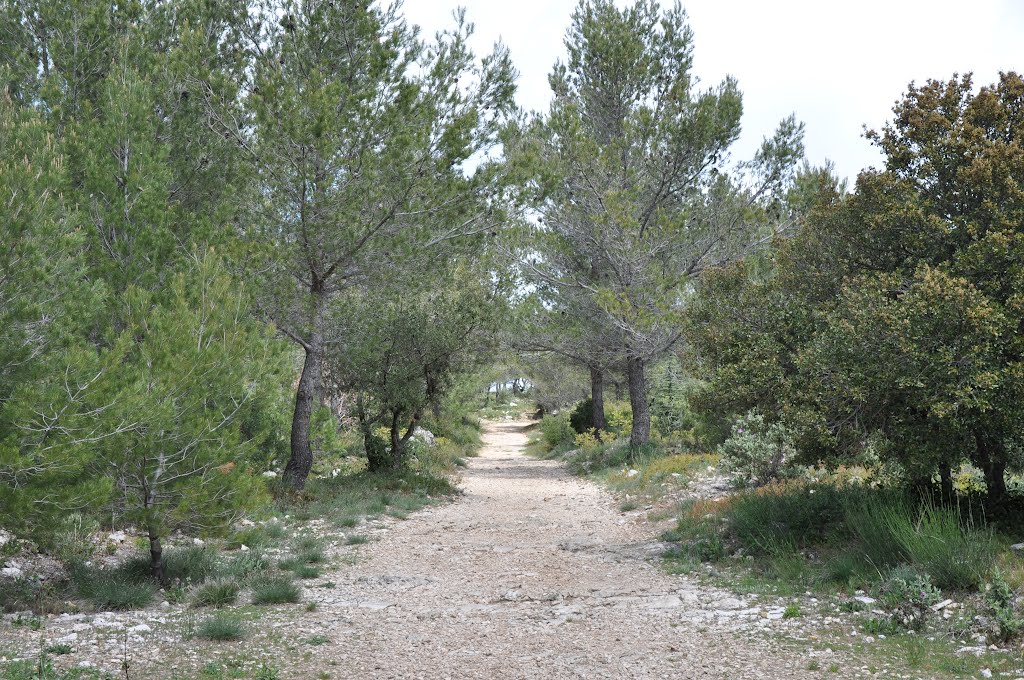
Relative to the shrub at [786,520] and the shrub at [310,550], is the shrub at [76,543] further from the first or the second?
the shrub at [786,520]

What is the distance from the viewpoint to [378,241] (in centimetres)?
1155

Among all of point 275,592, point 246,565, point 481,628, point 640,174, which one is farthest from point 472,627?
point 640,174

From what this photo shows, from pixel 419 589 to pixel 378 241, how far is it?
6.09 meters

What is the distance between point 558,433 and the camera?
1152 inches

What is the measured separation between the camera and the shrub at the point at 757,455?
38.0 feet

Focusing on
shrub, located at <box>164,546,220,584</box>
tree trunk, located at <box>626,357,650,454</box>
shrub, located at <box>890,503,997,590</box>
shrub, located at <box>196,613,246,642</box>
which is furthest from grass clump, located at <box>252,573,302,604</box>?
tree trunk, located at <box>626,357,650,454</box>

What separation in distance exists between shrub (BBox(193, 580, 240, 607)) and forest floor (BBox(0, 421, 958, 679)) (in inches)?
11.1

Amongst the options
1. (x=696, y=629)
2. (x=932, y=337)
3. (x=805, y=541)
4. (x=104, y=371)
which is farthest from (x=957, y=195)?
(x=104, y=371)

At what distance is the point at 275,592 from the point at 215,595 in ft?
1.71

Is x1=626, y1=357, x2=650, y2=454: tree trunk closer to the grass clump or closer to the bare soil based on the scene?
the bare soil

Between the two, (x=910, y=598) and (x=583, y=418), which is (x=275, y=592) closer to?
(x=910, y=598)

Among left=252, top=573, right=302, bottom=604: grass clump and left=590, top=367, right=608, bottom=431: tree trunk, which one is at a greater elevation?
left=590, top=367, right=608, bottom=431: tree trunk

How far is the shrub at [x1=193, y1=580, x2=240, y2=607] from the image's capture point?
21.0ft

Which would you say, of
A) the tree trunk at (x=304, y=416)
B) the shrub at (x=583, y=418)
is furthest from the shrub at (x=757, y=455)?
the shrub at (x=583, y=418)
